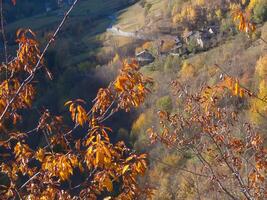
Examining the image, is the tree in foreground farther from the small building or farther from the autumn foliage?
the small building

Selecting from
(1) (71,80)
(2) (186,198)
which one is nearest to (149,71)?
(1) (71,80)

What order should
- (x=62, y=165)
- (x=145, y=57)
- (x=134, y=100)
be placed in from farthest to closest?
(x=145, y=57) → (x=134, y=100) → (x=62, y=165)

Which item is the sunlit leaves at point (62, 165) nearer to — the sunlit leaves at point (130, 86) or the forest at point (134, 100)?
the forest at point (134, 100)

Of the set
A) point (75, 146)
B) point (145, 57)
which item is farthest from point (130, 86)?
point (145, 57)

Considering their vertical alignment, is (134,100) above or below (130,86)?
below

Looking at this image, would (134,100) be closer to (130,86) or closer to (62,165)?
(130,86)

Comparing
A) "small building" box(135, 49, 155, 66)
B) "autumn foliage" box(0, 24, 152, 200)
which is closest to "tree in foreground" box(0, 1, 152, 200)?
"autumn foliage" box(0, 24, 152, 200)

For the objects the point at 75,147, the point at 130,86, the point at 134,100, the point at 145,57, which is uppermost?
the point at 130,86

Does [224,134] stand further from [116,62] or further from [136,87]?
[116,62]
